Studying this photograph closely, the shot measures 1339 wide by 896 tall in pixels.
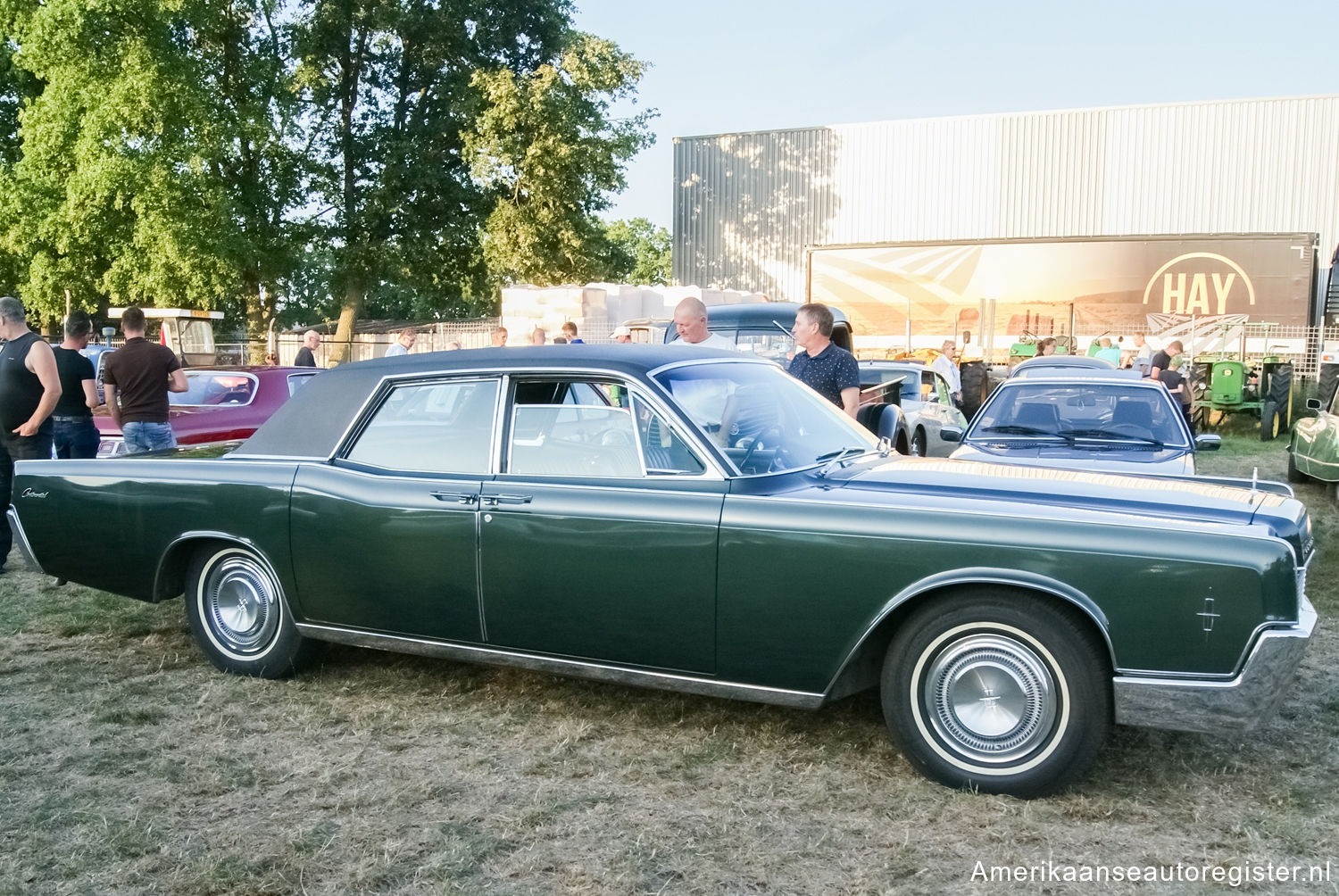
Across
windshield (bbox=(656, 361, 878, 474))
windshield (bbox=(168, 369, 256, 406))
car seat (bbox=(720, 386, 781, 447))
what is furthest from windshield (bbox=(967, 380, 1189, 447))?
windshield (bbox=(168, 369, 256, 406))

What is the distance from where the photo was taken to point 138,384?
7.64 meters

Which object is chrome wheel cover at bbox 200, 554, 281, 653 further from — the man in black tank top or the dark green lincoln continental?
the man in black tank top

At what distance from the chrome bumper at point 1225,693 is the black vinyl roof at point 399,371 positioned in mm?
2052

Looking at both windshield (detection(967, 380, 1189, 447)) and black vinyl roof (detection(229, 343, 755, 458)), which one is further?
windshield (detection(967, 380, 1189, 447))

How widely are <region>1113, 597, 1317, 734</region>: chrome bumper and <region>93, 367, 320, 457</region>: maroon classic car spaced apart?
7.13 m

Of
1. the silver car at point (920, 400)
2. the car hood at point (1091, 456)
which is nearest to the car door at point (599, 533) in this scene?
the car hood at point (1091, 456)

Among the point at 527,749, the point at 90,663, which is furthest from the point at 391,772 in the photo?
the point at 90,663

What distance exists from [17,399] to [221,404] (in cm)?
235

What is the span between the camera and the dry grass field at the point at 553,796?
3.16 m

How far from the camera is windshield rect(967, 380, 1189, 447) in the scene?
24.7 feet

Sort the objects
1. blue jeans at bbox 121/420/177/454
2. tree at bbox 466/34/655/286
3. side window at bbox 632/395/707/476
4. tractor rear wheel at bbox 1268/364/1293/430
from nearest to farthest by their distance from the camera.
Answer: side window at bbox 632/395/707/476 → blue jeans at bbox 121/420/177/454 → tractor rear wheel at bbox 1268/364/1293/430 → tree at bbox 466/34/655/286

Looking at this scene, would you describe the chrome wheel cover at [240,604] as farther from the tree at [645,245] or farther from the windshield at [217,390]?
the tree at [645,245]

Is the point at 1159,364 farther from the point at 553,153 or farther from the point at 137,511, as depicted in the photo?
the point at 553,153

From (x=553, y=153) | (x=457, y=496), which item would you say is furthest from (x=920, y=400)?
(x=553, y=153)
